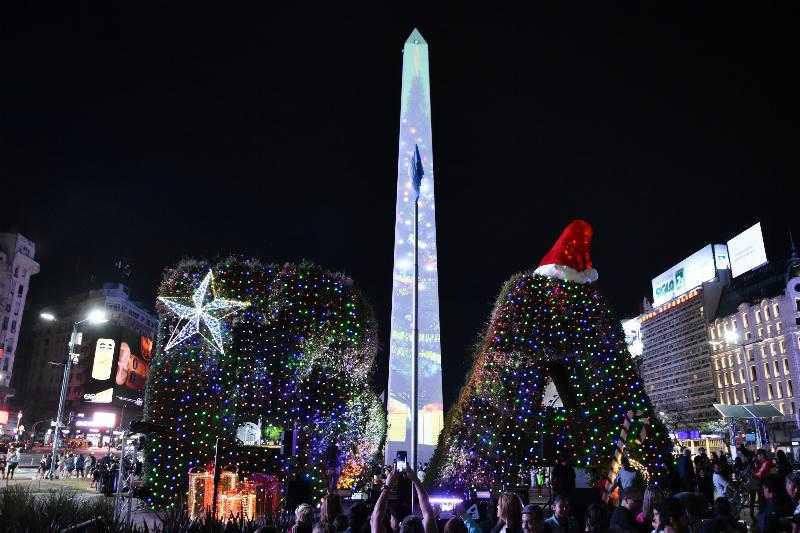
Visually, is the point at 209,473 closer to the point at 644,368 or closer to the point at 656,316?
the point at 656,316

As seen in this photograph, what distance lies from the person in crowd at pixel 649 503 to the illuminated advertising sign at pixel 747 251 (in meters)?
75.4

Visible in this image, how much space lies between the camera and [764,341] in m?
71.2

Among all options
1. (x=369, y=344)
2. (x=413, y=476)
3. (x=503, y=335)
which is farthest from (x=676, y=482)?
(x=413, y=476)

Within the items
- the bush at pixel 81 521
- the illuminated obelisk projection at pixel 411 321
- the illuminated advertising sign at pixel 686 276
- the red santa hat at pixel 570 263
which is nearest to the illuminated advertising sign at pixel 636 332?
the illuminated advertising sign at pixel 686 276

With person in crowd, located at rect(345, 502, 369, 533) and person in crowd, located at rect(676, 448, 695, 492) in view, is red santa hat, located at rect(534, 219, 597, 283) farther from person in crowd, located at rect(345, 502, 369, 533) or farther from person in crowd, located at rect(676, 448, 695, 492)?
person in crowd, located at rect(345, 502, 369, 533)

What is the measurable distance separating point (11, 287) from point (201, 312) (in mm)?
69665

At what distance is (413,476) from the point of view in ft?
17.0

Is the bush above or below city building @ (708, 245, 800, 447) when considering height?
below

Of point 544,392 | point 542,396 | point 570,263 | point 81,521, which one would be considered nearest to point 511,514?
point 81,521

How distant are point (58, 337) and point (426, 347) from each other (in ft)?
291

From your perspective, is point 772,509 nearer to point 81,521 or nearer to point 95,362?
point 81,521

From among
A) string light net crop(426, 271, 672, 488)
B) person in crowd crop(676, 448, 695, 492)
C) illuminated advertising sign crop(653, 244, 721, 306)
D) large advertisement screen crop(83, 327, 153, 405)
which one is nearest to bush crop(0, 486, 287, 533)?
string light net crop(426, 271, 672, 488)

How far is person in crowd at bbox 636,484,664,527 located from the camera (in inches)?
217

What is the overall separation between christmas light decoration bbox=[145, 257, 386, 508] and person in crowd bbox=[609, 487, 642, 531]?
324 inches
